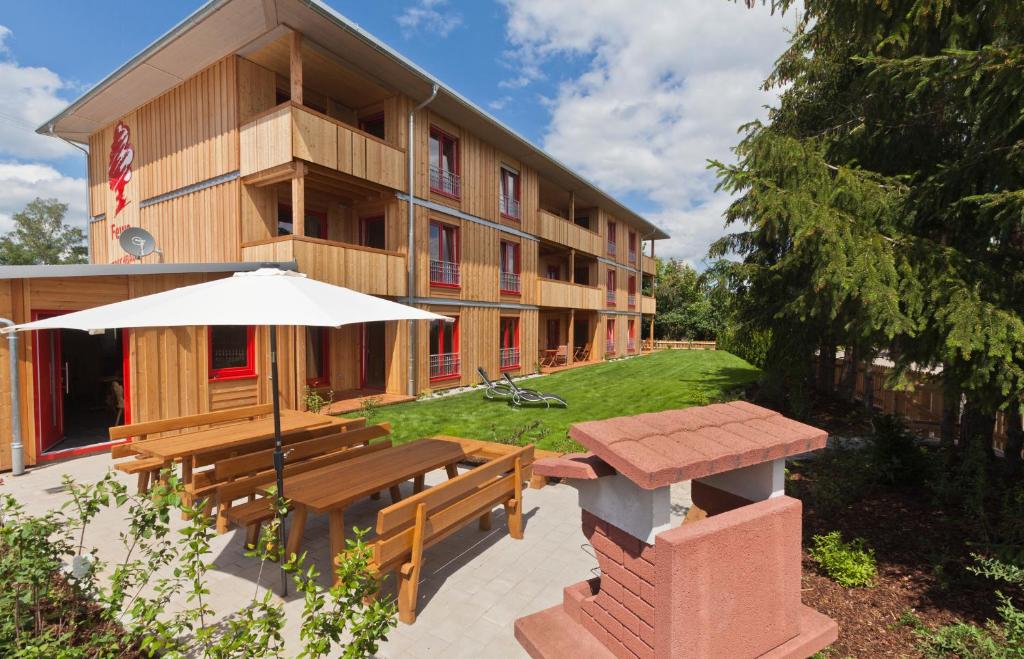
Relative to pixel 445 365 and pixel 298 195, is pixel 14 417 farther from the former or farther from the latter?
pixel 445 365

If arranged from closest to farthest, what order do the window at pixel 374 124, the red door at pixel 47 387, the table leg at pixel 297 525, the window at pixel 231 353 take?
the table leg at pixel 297 525 < the red door at pixel 47 387 < the window at pixel 231 353 < the window at pixel 374 124

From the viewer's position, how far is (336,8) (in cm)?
1015

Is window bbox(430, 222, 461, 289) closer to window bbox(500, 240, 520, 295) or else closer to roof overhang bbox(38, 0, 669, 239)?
window bbox(500, 240, 520, 295)

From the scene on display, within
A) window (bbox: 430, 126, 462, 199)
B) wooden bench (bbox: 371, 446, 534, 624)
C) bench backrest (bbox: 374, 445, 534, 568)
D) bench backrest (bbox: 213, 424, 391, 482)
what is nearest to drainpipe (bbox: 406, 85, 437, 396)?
window (bbox: 430, 126, 462, 199)

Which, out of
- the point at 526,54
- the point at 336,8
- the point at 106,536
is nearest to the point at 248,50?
the point at 336,8

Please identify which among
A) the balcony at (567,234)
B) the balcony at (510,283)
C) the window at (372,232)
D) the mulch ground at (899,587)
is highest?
the balcony at (567,234)

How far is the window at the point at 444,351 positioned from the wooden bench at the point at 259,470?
8.10 meters

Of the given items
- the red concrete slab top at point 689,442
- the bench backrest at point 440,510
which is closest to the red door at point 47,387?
the bench backrest at point 440,510

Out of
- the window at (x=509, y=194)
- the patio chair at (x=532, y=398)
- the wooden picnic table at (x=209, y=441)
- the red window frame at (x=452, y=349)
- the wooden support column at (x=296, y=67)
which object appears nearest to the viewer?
the wooden picnic table at (x=209, y=441)

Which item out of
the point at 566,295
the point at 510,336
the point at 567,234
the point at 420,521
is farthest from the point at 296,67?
the point at 566,295

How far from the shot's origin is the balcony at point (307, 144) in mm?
10266

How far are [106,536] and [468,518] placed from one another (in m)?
3.94

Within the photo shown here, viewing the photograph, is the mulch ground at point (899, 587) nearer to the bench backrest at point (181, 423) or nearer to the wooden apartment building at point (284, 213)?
the bench backrest at point (181, 423)

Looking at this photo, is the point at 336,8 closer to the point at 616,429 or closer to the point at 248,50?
the point at 248,50
